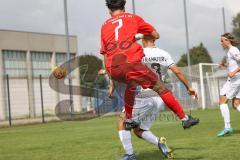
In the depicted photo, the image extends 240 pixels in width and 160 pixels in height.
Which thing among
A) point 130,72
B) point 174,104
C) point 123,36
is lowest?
point 174,104

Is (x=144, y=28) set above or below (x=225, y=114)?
above

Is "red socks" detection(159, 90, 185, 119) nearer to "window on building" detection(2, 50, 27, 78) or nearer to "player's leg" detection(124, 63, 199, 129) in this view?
"player's leg" detection(124, 63, 199, 129)

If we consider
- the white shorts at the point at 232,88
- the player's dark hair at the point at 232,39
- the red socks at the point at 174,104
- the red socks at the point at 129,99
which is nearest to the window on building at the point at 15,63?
the white shorts at the point at 232,88

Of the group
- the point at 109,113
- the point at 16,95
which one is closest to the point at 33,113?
the point at 16,95

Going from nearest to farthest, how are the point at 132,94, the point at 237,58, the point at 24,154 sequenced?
1. the point at 132,94
2. the point at 24,154
3. the point at 237,58

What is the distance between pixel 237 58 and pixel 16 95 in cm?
2331

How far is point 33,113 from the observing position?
1162 inches

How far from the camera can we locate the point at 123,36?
5570 millimetres

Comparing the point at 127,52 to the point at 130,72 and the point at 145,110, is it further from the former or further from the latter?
the point at 145,110

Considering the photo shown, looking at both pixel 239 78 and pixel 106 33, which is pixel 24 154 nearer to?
pixel 106 33

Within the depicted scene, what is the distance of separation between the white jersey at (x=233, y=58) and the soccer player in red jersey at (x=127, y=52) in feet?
13.9

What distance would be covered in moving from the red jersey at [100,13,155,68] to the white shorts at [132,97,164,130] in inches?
49.4

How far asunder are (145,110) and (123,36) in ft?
5.23

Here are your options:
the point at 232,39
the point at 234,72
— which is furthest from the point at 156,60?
the point at 232,39
